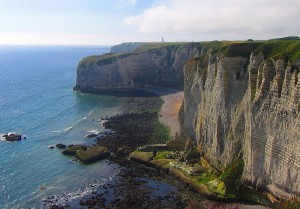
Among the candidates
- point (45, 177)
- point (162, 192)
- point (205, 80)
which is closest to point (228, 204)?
point (162, 192)

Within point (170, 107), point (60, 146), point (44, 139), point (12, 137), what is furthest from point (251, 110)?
point (170, 107)

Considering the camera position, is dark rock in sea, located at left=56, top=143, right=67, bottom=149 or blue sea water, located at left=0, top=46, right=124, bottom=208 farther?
dark rock in sea, located at left=56, top=143, right=67, bottom=149

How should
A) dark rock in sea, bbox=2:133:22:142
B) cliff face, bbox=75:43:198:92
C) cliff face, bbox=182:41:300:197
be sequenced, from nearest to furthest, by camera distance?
1. cliff face, bbox=182:41:300:197
2. dark rock in sea, bbox=2:133:22:142
3. cliff face, bbox=75:43:198:92

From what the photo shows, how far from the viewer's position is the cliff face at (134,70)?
427 feet

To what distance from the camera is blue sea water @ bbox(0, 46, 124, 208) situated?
51500 mm

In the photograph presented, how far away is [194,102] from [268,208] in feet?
90.4

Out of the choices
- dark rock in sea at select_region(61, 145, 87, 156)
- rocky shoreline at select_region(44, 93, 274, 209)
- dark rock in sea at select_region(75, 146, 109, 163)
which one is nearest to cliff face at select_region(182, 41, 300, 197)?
rocky shoreline at select_region(44, 93, 274, 209)

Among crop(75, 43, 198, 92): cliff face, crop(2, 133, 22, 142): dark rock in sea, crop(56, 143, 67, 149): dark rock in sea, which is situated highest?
crop(75, 43, 198, 92): cliff face

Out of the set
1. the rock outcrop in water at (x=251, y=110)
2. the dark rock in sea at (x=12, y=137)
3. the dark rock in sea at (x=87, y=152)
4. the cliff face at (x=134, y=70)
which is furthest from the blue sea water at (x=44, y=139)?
the rock outcrop in water at (x=251, y=110)

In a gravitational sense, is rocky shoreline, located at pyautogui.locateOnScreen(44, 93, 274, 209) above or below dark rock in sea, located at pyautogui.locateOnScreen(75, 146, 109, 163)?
below

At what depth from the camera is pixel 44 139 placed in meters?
74.4

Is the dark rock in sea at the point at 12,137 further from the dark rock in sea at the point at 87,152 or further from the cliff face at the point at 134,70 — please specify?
the cliff face at the point at 134,70

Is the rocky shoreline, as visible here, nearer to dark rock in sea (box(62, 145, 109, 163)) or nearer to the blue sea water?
dark rock in sea (box(62, 145, 109, 163))

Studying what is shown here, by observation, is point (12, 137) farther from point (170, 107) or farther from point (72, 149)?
point (170, 107)
